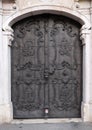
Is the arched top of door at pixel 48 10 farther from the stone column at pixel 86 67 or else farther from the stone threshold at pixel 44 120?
the stone threshold at pixel 44 120

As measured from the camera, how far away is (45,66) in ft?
19.0

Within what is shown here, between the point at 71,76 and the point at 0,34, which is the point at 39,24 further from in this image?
the point at 71,76

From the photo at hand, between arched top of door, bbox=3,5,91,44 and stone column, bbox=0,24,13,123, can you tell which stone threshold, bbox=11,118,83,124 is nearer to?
stone column, bbox=0,24,13,123

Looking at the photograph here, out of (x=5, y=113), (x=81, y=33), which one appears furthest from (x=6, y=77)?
(x=81, y=33)

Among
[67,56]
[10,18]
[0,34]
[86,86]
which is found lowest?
[86,86]

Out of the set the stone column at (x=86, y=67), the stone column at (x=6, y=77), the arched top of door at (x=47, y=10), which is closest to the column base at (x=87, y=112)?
the stone column at (x=86, y=67)

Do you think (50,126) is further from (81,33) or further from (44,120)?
(81,33)

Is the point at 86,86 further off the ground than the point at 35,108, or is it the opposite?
the point at 86,86

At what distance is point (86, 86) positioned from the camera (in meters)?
5.43

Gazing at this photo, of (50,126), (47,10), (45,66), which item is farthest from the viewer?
(45,66)

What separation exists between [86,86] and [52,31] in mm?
1603

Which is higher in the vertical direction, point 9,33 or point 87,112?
point 9,33

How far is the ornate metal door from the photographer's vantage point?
18.9ft

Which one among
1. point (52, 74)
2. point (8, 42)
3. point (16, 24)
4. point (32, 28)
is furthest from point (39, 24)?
point (52, 74)
